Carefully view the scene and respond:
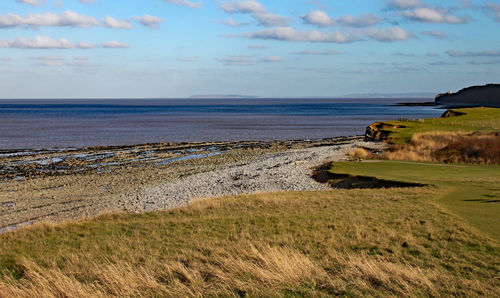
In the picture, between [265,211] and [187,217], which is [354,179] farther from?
[187,217]

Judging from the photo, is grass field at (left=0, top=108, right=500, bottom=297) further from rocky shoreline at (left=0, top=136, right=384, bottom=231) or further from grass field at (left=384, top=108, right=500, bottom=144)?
grass field at (left=384, top=108, right=500, bottom=144)

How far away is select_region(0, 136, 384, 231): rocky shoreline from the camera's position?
70.0 feet

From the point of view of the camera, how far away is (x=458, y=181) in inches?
766

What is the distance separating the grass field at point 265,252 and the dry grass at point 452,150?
41.3ft

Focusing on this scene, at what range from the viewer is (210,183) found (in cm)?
2633

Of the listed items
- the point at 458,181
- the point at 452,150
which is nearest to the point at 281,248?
the point at 458,181

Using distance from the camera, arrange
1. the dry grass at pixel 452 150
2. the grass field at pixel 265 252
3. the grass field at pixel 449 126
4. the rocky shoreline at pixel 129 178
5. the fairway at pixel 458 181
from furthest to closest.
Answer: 1. the grass field at pixel 449 126
2. the dry grass at pixel 452 150
3. the rocky shoreline at pixel 129 178
4. the fairway at pixel 458 181
5. the grass field at pixel 265 252

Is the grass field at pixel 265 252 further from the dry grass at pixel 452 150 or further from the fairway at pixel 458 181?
the dry grass at pixel 452 150

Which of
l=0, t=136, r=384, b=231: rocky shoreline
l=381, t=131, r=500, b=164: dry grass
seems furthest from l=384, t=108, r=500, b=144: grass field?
l=381, t=131, r=500, b=164: dry grass

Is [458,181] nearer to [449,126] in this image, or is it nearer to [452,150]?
[452,150]

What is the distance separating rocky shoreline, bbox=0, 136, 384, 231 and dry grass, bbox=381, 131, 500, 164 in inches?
193

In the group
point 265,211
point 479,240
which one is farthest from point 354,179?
point 479,240

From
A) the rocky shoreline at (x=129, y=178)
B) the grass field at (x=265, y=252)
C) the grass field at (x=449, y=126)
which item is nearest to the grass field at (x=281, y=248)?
the grass field at (x=265, y=252)

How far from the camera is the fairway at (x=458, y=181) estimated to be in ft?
42.2
